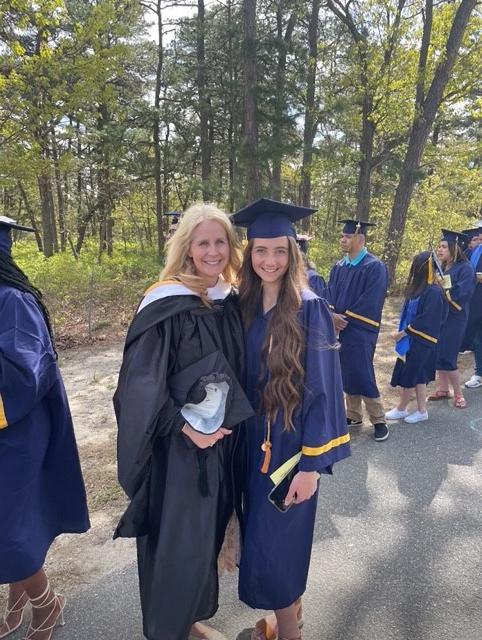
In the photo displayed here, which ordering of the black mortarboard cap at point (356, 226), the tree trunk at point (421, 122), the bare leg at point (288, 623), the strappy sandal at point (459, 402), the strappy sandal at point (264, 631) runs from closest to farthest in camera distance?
the bare leg at point (288, 623) < the strappy sandal at point (264, 631) < the black mortarboard cap at point (356, 226) < the strappy sandal at point (459, 402) < the tree trunk at point (421, 122)

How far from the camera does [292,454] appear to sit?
2148 millimetres

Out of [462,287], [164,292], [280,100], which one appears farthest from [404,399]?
[280,100]

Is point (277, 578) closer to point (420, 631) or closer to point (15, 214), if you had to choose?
point (420, 631)

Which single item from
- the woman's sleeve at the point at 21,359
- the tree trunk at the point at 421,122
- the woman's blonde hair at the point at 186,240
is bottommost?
the woman's sleeve at the point at 21,359

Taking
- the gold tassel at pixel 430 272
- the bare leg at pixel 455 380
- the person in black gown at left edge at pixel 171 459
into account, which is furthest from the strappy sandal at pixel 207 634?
the bare leg at pixel 455 380

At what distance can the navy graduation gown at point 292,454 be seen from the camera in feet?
6.76

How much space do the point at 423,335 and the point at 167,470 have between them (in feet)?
11.6

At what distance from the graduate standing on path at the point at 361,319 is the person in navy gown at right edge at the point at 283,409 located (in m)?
2.44

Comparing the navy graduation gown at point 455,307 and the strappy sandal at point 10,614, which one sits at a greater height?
the navy graduation gown at point 455,307

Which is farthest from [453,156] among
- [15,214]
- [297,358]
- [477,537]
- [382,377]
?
[15,214]

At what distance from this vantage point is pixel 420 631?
240 cm

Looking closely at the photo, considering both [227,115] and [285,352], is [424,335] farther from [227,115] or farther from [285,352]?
[227,115]

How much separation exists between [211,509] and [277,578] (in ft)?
1.58

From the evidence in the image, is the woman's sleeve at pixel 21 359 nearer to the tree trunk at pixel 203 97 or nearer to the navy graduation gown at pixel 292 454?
the navy graduation gown at pixel 292 454
